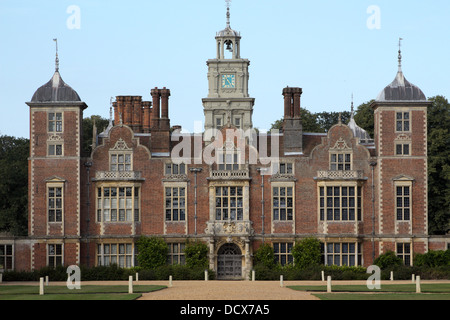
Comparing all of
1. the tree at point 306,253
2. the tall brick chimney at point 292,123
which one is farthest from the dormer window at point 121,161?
the tree at point 306,253

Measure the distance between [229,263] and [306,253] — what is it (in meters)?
4.26

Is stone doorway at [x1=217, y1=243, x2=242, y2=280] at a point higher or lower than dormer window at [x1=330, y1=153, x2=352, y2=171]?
lower

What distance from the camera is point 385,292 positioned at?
126 ft

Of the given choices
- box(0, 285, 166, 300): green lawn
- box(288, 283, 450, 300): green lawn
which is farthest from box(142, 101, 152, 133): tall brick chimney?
box(288, 283, 450, 300): green lawn

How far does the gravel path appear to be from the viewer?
35.9 meters

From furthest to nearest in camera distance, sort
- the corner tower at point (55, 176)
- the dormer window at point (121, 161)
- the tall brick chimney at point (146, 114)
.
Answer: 1. the tall brick chimney at point (146, 114)
2. the dormer window at point (121, 161)
3. the corner tower at point (55, 176)

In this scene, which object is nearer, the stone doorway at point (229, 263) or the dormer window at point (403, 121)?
the stone doorway at point (229, 263)

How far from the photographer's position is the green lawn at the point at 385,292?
1384 inches

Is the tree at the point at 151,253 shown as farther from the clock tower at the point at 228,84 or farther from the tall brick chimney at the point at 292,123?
the clock tower at the point at 228,84

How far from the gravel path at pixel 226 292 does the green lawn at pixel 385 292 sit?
0.88m

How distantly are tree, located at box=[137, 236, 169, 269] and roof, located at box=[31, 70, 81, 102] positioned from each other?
875 centimetres

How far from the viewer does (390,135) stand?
176 feet

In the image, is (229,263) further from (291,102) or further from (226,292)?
(226,292)

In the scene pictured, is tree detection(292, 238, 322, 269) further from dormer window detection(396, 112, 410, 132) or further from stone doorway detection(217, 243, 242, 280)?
dormer window detection(396, 112, 410, 132)
